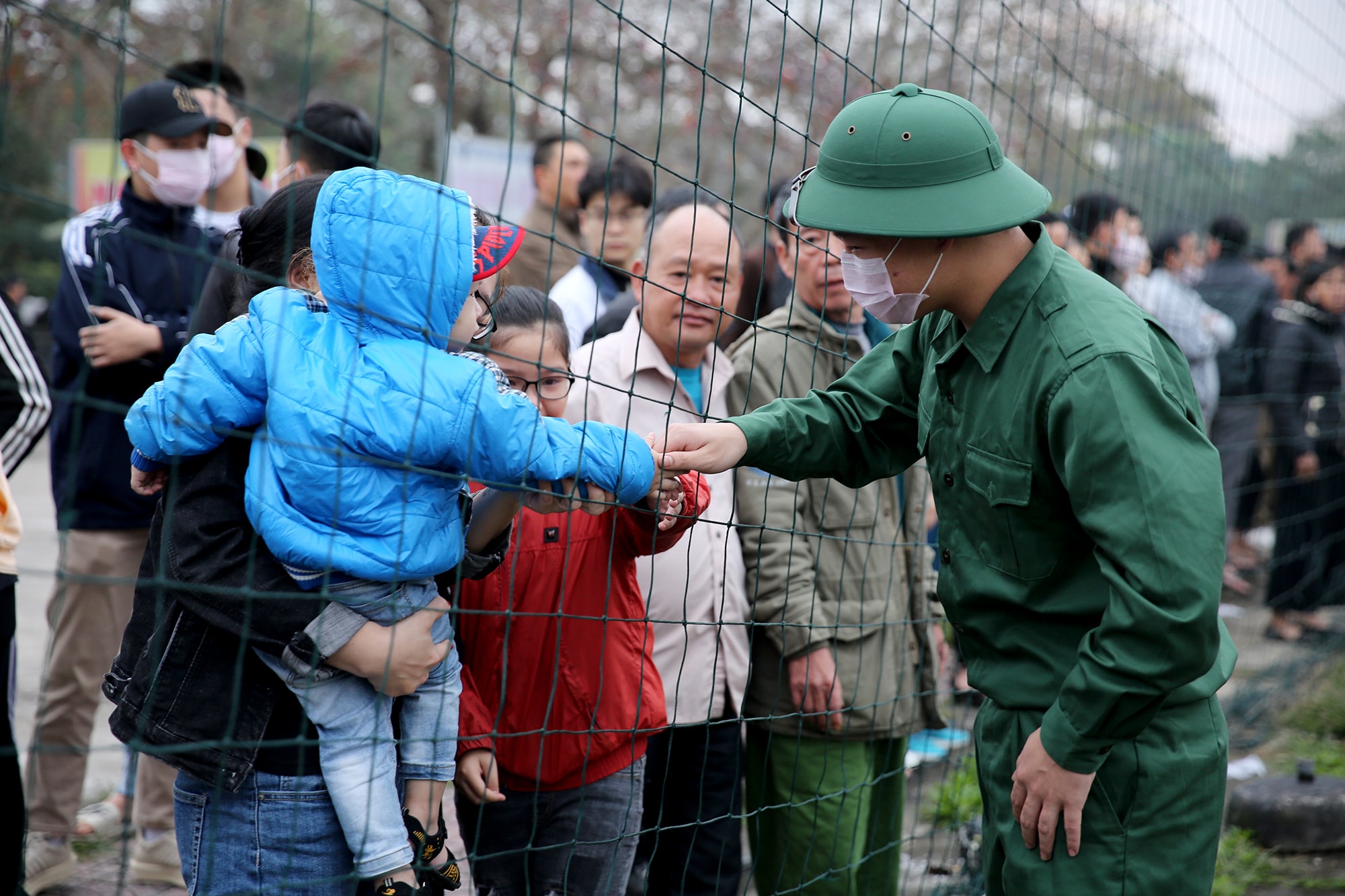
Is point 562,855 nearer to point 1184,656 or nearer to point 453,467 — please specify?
point 453,467

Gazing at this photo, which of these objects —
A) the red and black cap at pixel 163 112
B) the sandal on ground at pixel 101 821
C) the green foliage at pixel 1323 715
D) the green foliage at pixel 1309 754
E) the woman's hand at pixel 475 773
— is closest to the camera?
the woman's hand at pixel 475 773

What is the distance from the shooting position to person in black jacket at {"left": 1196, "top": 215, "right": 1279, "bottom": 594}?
6406 millimetres

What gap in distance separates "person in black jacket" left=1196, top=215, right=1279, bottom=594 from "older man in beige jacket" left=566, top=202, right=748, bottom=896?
4.55m

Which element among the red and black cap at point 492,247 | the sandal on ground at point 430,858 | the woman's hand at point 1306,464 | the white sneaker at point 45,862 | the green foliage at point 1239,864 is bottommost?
the white sneaker at point 45,862

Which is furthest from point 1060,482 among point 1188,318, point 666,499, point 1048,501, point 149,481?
point 1188,318

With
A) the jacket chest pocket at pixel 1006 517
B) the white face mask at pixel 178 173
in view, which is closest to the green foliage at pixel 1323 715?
the jacket chest pocket at pixel 1006 517

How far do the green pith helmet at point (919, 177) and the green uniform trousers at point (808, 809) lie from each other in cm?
135

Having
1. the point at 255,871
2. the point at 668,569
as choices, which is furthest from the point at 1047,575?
the point at 255,871

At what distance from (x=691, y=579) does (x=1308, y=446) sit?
5.35 meters

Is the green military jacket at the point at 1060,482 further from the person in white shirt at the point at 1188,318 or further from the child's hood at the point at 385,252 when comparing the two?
the person in white shirt at the point at 1188,318

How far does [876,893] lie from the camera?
9.64 ft

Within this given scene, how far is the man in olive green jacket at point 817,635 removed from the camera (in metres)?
2.64

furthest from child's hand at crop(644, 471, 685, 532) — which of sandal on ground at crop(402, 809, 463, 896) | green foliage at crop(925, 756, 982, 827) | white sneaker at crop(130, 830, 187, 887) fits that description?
green foliage at crop(925, 756, 982, 827)

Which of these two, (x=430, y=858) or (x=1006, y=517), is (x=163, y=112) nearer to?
(x=430, y=858)
